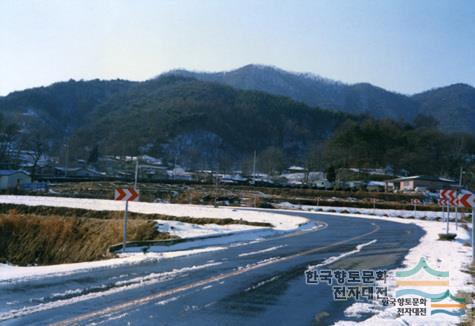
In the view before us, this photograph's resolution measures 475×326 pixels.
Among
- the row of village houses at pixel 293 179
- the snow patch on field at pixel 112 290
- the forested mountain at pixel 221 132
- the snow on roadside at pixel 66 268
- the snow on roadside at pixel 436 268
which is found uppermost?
the forested mountain at pixel 221 132

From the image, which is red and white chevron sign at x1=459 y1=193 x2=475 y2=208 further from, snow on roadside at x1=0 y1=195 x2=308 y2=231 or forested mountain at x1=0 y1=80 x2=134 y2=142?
forested mountain at x1=0 y1=80 x2=134 y2=142

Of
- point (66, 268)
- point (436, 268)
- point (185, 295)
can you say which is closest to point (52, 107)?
point (66, 268)

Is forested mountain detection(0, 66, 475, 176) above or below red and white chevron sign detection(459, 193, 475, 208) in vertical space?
above

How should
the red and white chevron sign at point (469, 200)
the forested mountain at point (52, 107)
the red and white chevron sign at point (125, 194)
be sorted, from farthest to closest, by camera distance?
the forested mountain at point (52, 107) < the red and white chevron sign at point (125, 194) < the red and white chevron sign at point (469, 200)

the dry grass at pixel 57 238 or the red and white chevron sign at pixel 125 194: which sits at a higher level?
the red and white chevron sign at pixel 125 194

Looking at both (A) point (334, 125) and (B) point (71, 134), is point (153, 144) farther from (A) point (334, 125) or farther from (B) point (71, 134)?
(A) point (334, 125)

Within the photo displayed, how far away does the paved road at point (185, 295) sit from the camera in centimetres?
707

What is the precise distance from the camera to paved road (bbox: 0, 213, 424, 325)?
23.2 feet

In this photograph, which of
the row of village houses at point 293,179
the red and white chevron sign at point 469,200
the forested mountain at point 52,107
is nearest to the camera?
the red and white chevron sign at point 469,200

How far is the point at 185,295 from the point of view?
8617mm

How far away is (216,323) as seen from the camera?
6.90m

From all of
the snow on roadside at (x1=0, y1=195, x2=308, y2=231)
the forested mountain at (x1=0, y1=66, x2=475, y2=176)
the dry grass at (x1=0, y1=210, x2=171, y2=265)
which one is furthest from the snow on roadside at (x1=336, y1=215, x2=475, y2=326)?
the forested mountain at (x1=0, y1=66, x2=475, y2=176)

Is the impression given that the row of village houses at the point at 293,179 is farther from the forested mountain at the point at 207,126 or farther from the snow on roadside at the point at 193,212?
the snow on roadside at the point at 193,212

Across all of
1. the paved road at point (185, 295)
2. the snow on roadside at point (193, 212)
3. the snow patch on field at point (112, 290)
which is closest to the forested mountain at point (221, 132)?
the snow on roadside at point (193, 212)
